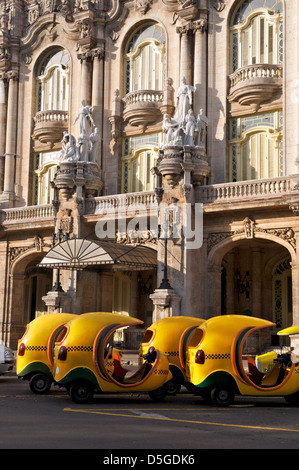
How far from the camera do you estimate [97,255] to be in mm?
25641

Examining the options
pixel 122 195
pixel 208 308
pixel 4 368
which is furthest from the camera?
pixel 122 195

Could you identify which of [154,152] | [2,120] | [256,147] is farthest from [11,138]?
[256,147]

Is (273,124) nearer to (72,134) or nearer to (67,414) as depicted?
(72,134)

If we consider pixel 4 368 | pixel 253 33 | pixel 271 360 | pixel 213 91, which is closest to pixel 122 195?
pixel 213 91

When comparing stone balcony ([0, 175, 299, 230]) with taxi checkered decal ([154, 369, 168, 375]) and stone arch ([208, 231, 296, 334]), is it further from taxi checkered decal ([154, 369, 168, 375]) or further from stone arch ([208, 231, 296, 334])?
taxi checkered decal ([154, 369, 168, 375])

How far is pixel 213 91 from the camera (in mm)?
28734

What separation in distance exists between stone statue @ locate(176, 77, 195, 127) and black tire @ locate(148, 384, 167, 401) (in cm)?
1479

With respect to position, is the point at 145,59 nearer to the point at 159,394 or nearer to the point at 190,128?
the point at 190,128

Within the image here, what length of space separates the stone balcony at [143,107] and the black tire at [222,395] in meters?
18.6

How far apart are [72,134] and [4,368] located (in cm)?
1641

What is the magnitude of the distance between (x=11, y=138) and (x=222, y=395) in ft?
82.2

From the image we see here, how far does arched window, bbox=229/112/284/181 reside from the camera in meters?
27.2

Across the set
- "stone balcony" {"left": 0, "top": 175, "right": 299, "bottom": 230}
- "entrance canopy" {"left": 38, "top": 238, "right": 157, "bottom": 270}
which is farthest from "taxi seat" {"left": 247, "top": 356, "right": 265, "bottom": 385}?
"entrance canopy" {"left": 38, "top": 238, "right": 157, "bottom": 270}

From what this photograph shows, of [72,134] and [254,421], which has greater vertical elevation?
[72,134]
